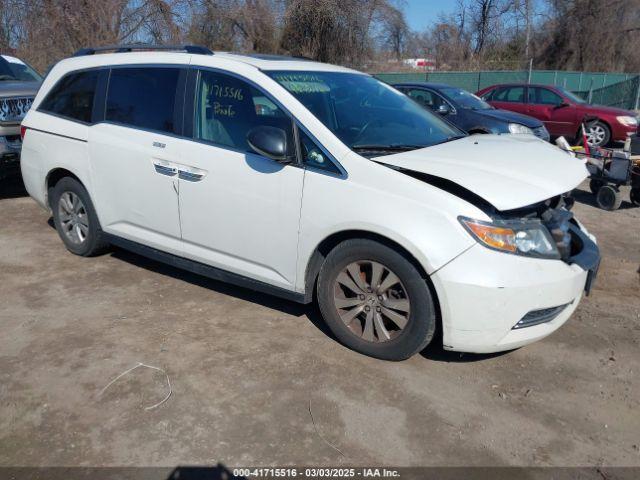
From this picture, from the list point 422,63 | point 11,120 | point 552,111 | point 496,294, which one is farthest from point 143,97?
point 422,63

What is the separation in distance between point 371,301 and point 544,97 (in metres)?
12.5

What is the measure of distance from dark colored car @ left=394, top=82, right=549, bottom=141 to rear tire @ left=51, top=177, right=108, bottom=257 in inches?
250

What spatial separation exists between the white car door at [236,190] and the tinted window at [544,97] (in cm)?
1203

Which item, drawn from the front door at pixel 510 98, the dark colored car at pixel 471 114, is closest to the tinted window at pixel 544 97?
the front door at pixel 510 98

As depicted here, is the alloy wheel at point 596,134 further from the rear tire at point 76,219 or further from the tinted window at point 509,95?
the rear tire at point 76,219

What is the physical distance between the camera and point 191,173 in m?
4.07

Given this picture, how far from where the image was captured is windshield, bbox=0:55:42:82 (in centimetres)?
891

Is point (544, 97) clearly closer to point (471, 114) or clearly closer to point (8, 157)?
point (471, 114)

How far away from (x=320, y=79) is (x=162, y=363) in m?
2.30

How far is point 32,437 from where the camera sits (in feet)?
9.54

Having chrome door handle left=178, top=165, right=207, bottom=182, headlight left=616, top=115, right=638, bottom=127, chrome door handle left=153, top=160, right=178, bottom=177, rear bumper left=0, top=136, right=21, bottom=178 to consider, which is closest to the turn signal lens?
chrome door handle left=178, top=165, right=207, bottom=182

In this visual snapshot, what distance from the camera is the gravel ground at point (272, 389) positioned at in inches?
112

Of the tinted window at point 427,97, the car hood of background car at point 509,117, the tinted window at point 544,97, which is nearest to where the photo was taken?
the car hood of background car at point 509,117

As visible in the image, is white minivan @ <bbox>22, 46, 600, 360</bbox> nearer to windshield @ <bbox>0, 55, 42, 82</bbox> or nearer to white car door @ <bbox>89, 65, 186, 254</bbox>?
white car door @ <bbox>89, 65, 186, 254</bbox>
